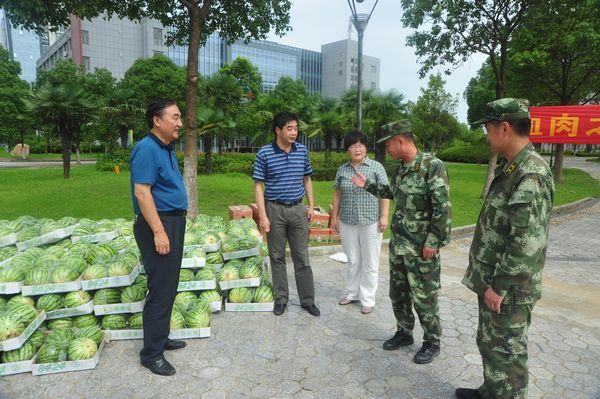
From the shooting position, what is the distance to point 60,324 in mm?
3693

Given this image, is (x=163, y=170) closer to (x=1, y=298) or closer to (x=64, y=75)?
(x=1, y=298)

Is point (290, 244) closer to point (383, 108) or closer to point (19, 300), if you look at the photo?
point (19, 300)

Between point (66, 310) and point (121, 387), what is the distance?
1077mm

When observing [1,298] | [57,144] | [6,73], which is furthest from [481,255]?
[57,144]

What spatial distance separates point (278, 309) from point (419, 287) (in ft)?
5.83

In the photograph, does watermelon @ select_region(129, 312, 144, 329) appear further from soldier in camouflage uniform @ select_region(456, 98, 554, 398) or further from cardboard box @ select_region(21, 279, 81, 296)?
soldier in camouflage uniform @ select_region(456, 98, 554, 398)

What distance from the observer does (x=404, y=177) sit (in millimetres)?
3486

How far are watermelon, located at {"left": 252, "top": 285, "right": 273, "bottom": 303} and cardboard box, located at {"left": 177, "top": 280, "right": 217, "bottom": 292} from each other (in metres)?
0.53

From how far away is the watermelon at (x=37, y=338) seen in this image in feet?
11.2

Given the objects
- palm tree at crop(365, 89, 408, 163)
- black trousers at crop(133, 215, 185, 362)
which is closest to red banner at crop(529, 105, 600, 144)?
black trousers at crop(133, 215, 185, 362)

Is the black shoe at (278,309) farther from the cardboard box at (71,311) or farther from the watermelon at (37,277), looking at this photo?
the watermelon at (37,277)

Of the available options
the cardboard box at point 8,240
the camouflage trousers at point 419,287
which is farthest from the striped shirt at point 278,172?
the cardboard box at point 8,240

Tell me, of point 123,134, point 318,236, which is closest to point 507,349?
point 318,236

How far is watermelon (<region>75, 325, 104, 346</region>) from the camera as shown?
355cm
